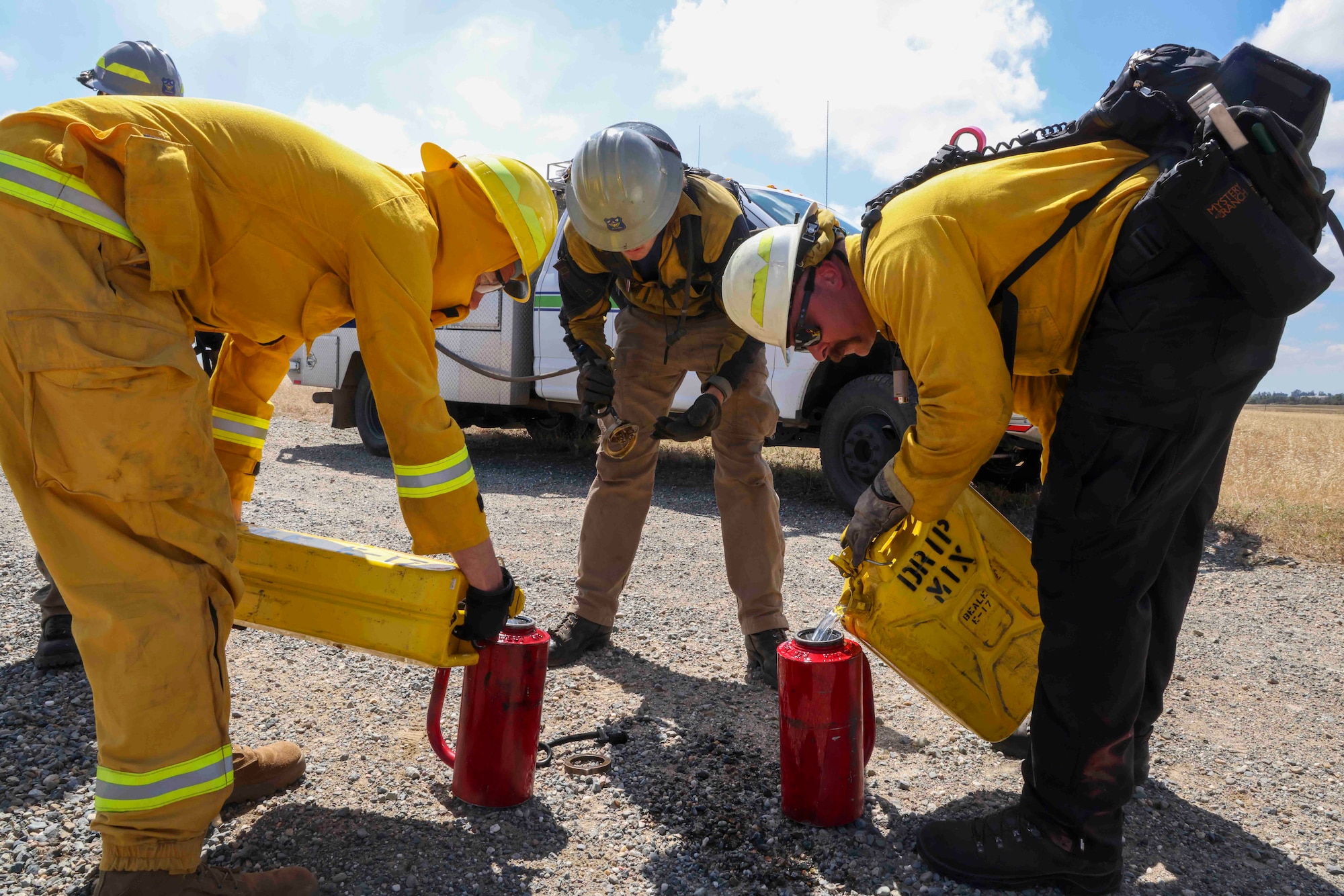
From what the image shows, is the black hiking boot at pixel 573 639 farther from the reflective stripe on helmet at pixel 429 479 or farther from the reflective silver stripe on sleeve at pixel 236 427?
the reflective stripe on helmet at pixel 429 479

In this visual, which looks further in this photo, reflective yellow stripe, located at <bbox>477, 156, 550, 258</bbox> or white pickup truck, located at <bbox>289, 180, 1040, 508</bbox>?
white pickup truck, located at <bbox>289, 180, 1040, 508</bbox>

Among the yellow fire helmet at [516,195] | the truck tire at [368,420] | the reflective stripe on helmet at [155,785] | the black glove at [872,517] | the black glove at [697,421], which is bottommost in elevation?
the reflective stripe on helmet at [155,785]

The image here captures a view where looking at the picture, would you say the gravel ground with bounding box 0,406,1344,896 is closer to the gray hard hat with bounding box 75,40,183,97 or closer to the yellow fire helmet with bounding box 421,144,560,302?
the yellow fire helmet with bounding box 421,144,560,302

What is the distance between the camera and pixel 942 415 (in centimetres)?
207

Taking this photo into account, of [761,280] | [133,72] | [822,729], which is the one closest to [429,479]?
[761,280]

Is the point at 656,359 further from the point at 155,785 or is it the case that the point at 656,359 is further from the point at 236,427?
the point at 155,785

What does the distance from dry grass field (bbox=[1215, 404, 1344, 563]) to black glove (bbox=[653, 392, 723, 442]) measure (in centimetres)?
440

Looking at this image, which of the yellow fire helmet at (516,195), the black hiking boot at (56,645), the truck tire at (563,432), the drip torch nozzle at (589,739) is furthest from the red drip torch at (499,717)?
the truck tire at (563,432)

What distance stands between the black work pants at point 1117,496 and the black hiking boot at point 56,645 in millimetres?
3202

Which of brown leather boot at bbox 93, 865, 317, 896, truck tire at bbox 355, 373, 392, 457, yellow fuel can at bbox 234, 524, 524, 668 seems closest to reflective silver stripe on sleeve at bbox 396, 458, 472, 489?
yellow fuel can at bbox 234, 524, 524, 668

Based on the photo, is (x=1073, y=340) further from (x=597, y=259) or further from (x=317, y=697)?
(x=317, y=697)

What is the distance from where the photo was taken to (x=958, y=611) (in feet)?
8.16

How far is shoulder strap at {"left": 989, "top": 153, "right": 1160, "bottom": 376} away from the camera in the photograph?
2.06m

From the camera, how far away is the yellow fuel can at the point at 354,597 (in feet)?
7.16
